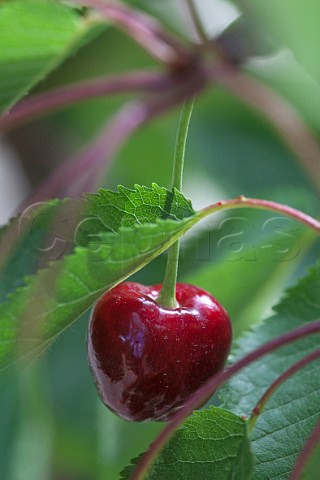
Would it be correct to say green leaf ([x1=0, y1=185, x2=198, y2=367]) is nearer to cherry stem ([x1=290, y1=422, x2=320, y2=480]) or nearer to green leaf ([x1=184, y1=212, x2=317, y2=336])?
cherry stem ([x1=290, y1=422, x2=320, y2=480])

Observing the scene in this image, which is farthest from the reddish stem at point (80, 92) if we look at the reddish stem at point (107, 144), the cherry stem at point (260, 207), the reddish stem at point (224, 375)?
the reddish stem at point (224, 375)

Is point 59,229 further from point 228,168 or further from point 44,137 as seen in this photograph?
point 44,137

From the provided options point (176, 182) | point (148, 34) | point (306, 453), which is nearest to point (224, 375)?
point (306, 453)

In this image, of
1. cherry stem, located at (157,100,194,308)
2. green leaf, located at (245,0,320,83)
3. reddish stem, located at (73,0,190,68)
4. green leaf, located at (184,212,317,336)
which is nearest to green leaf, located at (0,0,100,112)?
reddish stem, located at (73,0,190,68)

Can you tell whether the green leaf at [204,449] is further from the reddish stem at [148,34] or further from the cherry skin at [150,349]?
the reddish stem at [148,34]

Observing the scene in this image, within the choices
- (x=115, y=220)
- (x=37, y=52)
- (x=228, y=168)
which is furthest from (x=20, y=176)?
(x=115, y=220)
